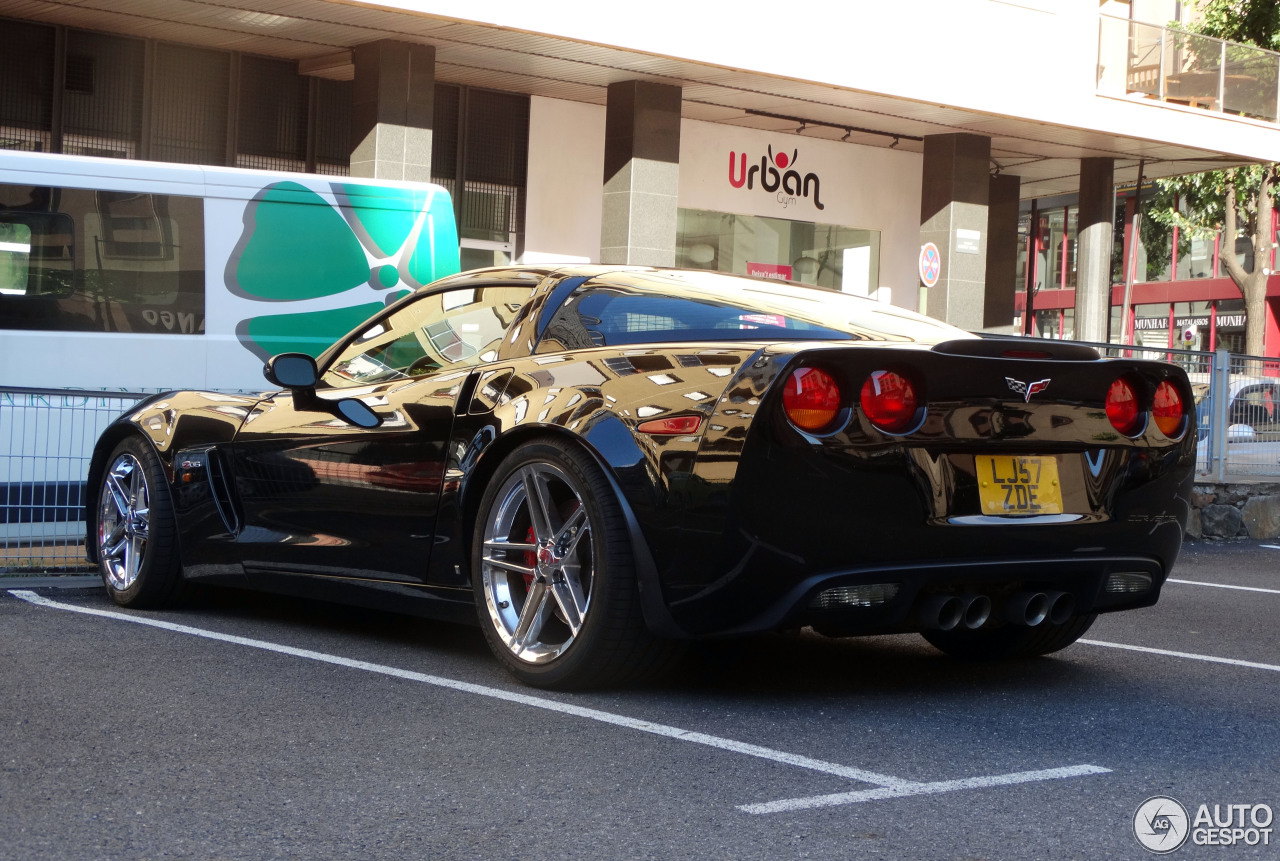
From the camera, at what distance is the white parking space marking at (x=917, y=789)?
126 inches

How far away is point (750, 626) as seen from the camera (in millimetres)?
4023

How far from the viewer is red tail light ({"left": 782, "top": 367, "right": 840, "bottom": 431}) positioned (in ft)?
12.9

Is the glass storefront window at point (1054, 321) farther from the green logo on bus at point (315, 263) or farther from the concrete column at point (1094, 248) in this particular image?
the green logo on bus at point (315, 263)

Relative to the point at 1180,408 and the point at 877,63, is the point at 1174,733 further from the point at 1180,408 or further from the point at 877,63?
the point at 877,63

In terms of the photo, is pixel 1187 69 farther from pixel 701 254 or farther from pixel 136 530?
pixel 136 530

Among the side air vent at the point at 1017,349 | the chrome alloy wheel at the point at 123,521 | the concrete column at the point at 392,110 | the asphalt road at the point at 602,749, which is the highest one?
the concrete column at the point at 392,110

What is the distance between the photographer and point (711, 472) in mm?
3963

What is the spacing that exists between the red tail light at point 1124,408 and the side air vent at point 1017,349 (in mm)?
139

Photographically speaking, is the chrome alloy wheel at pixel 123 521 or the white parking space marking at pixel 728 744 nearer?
the white parking space marking at pixel 728 744

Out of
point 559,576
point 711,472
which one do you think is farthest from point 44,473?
point 711,472

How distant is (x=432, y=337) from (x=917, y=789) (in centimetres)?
249

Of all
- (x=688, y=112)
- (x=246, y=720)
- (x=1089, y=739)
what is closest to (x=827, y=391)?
(x=1089, y=739)

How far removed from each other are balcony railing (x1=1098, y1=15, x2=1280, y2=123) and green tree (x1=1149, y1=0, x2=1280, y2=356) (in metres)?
0.38

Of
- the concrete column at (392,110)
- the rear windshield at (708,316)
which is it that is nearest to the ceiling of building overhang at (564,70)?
the concrete column at (392,110)
